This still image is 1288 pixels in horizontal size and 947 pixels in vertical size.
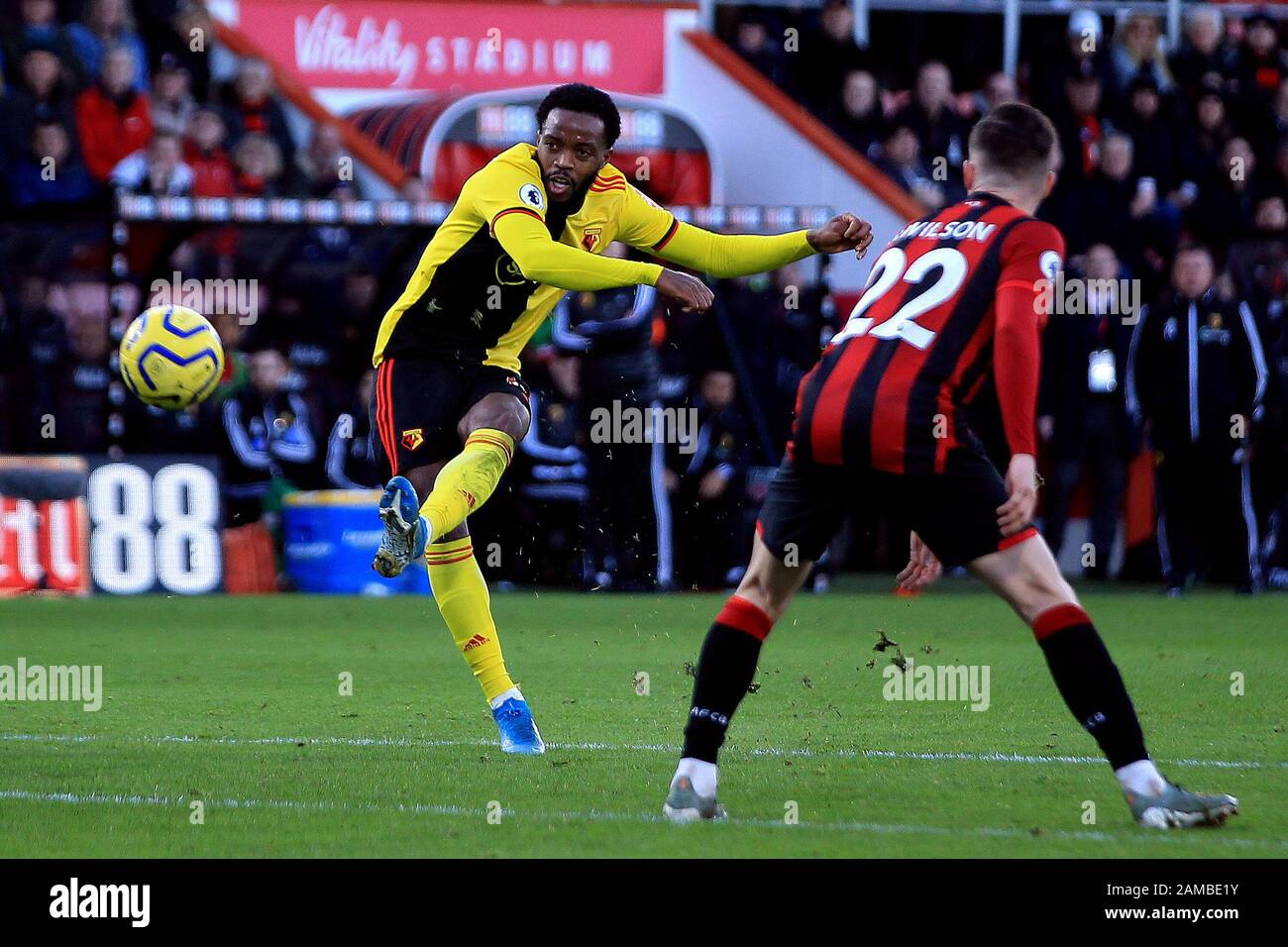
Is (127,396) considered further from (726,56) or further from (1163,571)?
(1163,571)

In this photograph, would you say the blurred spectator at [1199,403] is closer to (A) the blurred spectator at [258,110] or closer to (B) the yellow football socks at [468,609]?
(A) the blurred spectator at [258,110]

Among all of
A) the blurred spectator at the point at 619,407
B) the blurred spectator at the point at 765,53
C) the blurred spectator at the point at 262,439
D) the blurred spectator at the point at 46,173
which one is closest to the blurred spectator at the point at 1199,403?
the blurred spectator at the point at 619,407

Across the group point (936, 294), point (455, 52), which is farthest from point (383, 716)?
point (455, 52)

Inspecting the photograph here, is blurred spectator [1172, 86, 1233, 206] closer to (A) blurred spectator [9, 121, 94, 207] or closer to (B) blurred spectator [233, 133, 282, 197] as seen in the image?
(B) blurred spectator [233, 133, 282, 197]

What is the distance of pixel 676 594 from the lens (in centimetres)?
1456

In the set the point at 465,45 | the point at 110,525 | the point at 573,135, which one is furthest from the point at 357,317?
the point at 573,135

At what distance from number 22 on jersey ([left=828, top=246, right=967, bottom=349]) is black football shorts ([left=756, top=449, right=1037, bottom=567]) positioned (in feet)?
1.21

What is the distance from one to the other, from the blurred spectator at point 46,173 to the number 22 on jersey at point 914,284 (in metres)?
10.4

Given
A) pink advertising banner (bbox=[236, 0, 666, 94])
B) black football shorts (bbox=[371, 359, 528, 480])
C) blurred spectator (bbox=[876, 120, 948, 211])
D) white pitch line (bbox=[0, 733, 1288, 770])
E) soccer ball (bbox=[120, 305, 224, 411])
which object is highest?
pink advertising banner (bbox=[236, 0, 666, 94])

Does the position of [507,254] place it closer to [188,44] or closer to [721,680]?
[721,680]

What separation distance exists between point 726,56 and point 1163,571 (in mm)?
5732

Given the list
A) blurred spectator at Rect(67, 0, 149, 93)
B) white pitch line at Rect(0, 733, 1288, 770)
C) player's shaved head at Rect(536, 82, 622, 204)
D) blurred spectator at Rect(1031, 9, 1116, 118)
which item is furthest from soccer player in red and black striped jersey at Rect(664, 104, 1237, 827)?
blurred spectator at Rect(1031, 9, 1116, 118)

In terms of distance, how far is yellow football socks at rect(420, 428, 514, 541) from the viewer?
21.6 ft

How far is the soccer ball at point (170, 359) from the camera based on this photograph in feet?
28.2
